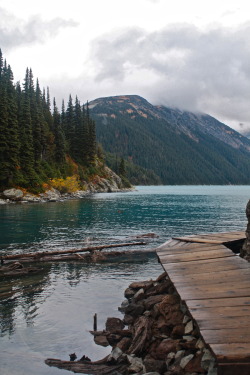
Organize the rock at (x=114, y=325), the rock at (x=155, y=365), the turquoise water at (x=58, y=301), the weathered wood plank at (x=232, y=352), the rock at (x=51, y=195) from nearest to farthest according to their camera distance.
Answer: the weathered wood plank at (x=232, y=352) < the rock at (x=155, y=365) < the turquoise water at (x=58, y=301) < the rock at (x=114, y=325) < the rock at (x=51, y=195)

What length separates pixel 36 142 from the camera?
8125cm

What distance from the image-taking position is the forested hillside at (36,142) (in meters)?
68.1

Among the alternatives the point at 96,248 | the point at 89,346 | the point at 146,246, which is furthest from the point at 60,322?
the point at 146,246

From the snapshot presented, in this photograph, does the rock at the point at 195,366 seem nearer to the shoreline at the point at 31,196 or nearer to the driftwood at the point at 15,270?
the driftwood at the point at 15,270

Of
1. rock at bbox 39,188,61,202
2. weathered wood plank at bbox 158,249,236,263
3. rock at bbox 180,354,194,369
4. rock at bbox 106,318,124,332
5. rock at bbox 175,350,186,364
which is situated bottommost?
rock at bbox 106,318,124,332

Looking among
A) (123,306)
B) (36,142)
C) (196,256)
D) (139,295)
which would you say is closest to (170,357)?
(139,295)

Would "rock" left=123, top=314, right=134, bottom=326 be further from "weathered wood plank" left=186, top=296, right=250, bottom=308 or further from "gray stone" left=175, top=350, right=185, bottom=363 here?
"weathered wood plank" left=186, top=296, right=250, bottom=308

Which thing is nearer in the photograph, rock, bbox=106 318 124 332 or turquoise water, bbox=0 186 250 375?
turquoise water, bbox=0 186 250 375

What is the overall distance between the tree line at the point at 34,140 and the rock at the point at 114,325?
61312mm

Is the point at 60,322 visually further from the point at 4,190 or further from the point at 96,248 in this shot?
the point at 4,190

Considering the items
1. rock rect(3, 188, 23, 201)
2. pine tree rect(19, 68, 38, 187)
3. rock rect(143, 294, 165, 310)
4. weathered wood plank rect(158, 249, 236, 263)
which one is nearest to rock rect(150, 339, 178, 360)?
rock rect(143, 294, 165, 310)

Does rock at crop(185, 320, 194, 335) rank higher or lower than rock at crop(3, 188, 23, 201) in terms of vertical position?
lower

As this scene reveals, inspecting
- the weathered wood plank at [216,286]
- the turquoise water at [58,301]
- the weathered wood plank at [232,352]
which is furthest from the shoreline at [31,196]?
the weathered wood plank at [232,352]

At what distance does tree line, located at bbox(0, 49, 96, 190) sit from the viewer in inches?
2675
